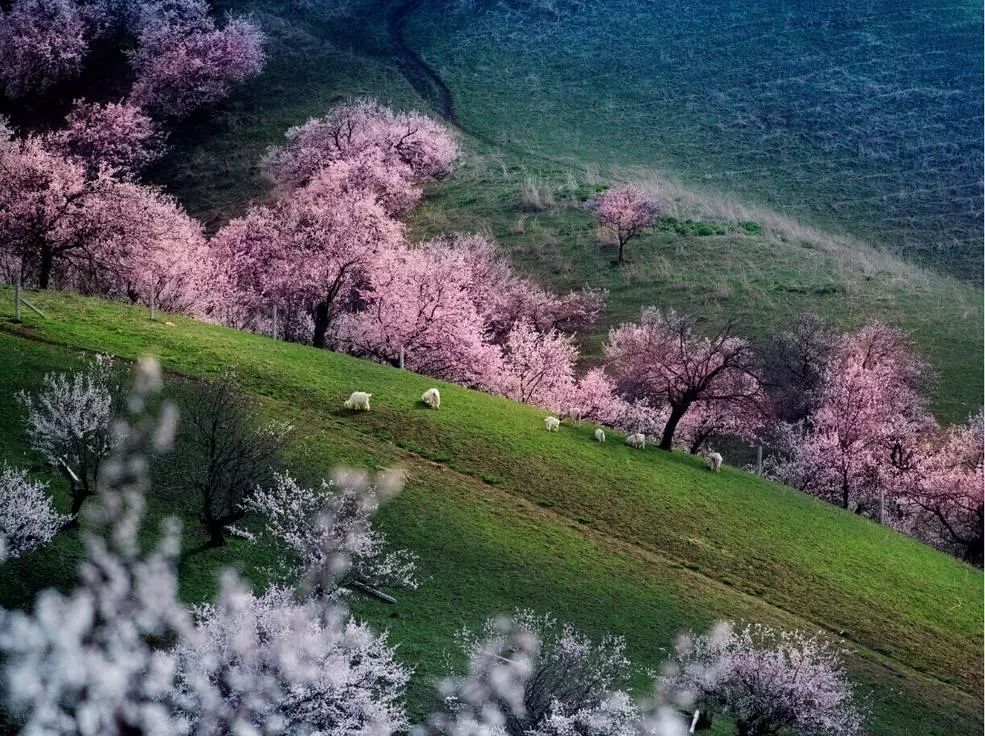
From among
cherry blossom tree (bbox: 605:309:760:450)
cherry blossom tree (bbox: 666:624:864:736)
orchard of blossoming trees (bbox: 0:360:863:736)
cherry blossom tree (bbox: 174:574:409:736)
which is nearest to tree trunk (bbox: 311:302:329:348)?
cherry blossom tree (bbox: 605:309:760:450)

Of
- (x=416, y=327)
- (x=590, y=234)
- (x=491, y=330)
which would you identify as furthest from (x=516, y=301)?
(x=590, y=234)

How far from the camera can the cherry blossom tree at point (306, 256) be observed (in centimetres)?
4206

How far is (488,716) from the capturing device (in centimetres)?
1562

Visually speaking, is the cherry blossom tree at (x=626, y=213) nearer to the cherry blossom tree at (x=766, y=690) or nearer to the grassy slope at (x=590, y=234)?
the grassy slope at (x=590, y=234)

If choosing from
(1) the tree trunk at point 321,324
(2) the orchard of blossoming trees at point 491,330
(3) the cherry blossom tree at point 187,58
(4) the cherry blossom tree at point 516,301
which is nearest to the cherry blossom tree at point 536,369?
(2) the orchard of blossoming trees at point 491,330

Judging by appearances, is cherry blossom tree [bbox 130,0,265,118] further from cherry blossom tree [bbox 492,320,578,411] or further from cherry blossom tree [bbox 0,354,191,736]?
cherry blossom tree [bbox 0,354,191,736]

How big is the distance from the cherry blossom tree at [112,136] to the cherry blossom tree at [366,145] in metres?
9.45

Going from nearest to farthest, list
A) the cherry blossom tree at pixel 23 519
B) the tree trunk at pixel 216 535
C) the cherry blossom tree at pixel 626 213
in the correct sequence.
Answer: the cherry blossom tree at pixel 23 519 < the tree trunk at pixel 216 535 < the cherry blossom tree at pixel 626 213

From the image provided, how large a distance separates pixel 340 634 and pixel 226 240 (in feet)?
138

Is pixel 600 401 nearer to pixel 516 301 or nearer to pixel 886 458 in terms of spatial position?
pixel 516 301

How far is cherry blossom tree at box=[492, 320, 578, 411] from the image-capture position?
150 ft

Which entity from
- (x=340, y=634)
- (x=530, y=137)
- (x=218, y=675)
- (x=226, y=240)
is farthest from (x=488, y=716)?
(x=530, y=137)

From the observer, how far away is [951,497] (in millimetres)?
40656

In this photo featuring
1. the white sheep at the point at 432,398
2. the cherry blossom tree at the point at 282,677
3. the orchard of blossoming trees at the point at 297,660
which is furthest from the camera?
the white sheep at the point at 432,398
